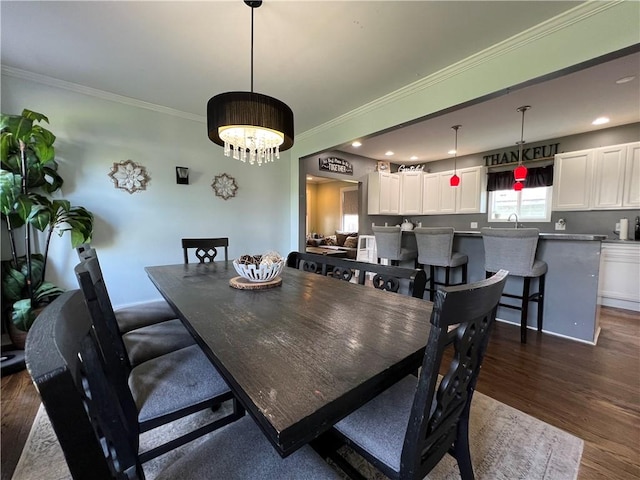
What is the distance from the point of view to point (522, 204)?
4.98m

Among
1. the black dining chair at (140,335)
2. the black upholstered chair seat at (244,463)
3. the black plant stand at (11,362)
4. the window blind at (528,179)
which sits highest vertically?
the window blind at (528,179)

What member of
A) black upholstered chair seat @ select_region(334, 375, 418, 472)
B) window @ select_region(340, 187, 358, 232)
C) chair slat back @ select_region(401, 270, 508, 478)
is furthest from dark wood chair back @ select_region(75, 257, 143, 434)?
window @ select_region(340, 187, 358, 232)

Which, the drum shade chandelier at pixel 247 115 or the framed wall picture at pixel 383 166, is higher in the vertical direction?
the framed wall picture at pixel 383 166

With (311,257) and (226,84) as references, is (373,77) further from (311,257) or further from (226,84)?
(311,257)

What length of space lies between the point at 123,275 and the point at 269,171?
2456 millimetres

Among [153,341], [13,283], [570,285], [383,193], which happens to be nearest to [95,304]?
[153,341]

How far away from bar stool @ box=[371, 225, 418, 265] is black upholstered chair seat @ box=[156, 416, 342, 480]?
3.01 m

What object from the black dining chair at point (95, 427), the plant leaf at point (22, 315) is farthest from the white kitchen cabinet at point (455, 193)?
the plant leaf at point (22, 315)

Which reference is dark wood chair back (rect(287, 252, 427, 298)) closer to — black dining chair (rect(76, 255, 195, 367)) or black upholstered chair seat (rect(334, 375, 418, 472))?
black upholstered chair seat (rect(334, 375, 418, 472))

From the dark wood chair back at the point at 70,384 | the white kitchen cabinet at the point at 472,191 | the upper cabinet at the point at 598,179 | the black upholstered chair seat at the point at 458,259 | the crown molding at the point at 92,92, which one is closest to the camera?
the dark wood chair back at the point at 70,384

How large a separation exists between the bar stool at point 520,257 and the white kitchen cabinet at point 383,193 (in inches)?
117

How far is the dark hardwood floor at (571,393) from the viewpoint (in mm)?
1392

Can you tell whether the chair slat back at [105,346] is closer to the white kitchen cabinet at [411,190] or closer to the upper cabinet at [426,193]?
the upper cabinet at [426,193]

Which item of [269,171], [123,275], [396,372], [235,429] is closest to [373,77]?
[269,171]
